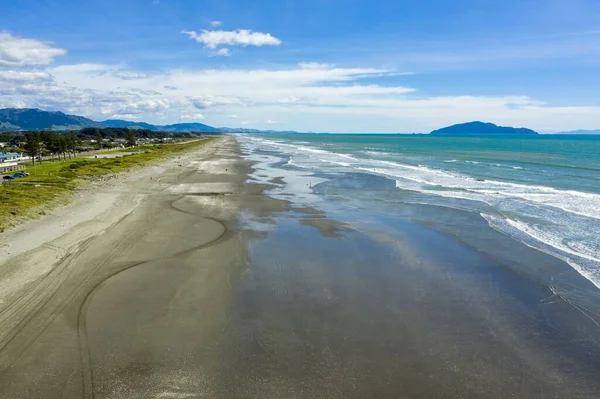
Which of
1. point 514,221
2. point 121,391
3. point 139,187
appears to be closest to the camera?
point 121,391

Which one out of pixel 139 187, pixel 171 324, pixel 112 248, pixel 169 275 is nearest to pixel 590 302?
pixel 171 324

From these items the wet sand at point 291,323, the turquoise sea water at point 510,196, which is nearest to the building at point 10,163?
the turquoise sea water at point 510,196

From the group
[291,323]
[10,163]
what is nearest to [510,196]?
[291,323]

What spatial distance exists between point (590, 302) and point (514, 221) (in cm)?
1315

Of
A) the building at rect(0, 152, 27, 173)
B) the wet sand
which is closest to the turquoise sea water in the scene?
the wet sand

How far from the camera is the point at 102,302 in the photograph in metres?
14.4

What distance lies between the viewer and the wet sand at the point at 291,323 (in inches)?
394

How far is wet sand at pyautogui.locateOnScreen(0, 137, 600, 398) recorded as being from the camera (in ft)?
32.8

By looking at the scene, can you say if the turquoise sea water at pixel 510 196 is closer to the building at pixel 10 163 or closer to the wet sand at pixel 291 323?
the wet sand at pixel 291 323

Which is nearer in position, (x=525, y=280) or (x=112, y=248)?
(x=525, y=280)

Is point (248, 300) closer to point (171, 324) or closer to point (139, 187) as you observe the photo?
point (171, 324)

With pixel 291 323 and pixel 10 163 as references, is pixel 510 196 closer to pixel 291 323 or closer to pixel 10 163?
pixel 291 323

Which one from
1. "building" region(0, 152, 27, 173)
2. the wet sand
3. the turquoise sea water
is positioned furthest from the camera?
"building" region(0, 152, 27, 173)

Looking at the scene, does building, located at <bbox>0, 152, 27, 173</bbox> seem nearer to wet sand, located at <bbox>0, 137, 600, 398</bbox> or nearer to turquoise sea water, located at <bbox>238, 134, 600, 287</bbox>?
turquoise sea water, located at <bbox>238, 134, 600, 287</bbox>
